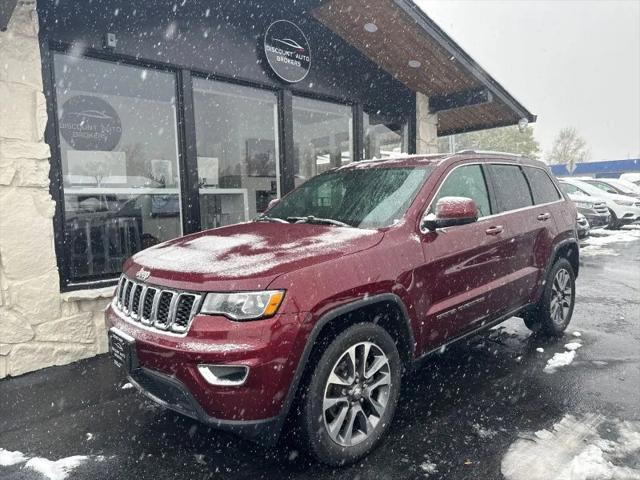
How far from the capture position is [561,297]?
5016 mm

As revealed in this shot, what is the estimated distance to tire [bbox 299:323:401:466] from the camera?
262 centimetres

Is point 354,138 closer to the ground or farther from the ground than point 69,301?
Result: farther from the ground

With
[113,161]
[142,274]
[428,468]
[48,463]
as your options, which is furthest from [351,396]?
[113,161]

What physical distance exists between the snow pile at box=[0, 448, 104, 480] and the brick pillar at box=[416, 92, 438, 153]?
7317 mm

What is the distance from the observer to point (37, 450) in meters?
3.13

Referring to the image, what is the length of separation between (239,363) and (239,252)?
73 cm

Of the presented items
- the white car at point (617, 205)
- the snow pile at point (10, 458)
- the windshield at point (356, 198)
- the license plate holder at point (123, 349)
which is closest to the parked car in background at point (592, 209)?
the white car at point (617, 205)

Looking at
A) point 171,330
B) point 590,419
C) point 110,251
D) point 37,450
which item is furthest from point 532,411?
point 110,251

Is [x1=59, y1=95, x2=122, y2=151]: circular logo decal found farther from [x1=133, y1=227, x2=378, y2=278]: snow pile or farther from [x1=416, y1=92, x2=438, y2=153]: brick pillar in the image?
[x1=416, y1=92, x2=438, y2=153]: brick pillar

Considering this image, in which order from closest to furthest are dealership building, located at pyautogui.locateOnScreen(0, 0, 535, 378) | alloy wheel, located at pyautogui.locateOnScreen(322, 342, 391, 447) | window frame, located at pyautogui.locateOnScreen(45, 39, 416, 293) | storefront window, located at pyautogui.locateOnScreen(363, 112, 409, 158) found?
alloy wheel, located at pyautogui.locateOnScreen(322, 342, 391, 447) → dealership building, located at pyautogui.locateOnScreen(0, 0, 535, 378) → window frame, located at pyautogui.locateOnScreen(45, 39, 416, 293) → storefront window, located at pyautogui.locateOnScreen(363, 112, 409, 158)

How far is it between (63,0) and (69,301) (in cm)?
286

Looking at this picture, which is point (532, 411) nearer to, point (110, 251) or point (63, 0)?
point (110, 251)

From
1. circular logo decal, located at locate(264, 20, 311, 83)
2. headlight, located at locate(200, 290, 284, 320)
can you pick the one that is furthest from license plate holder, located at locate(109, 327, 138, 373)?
circular logo decal, located at locate(264, 20, 311, 83)

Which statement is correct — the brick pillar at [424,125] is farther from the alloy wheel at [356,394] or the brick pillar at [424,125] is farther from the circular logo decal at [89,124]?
the alloy wheel at [356,394]
